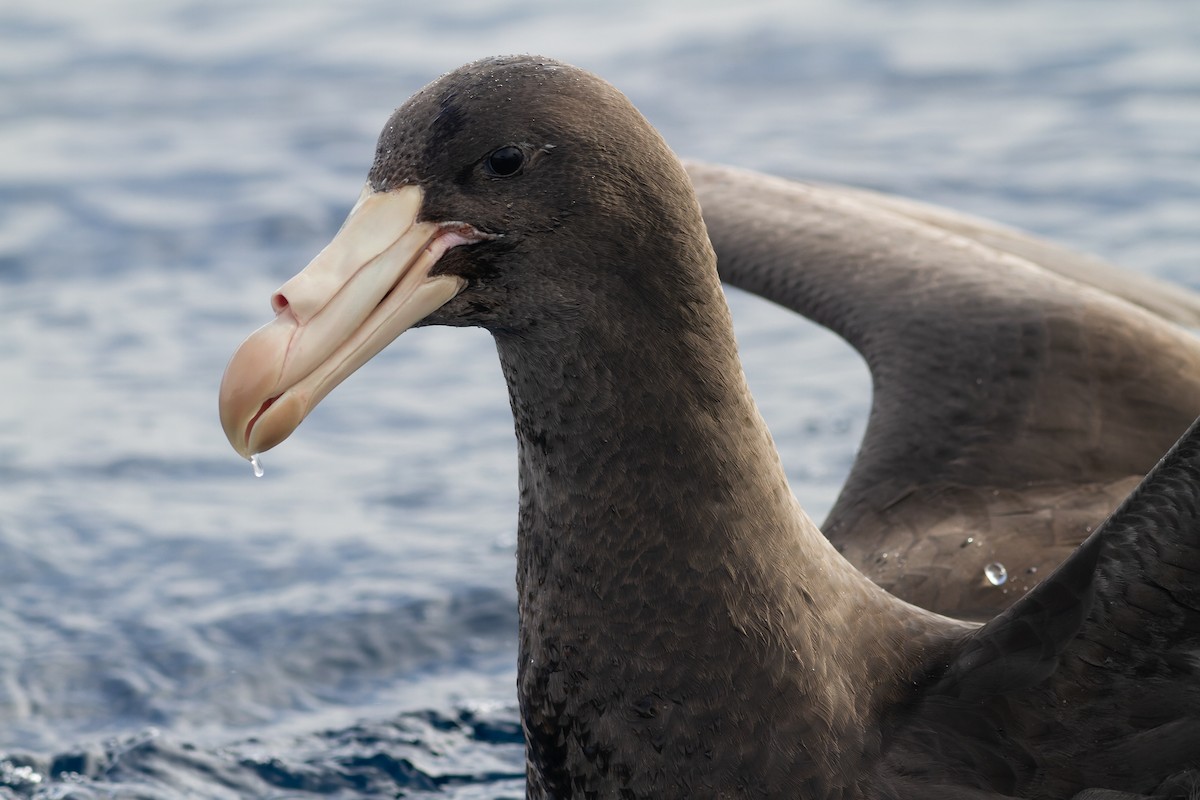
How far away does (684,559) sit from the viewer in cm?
326

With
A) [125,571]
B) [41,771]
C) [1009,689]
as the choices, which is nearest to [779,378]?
[125,571]

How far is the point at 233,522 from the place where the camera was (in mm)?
6750

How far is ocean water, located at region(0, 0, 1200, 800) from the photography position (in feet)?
18.5

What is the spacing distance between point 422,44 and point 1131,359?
21.9ft

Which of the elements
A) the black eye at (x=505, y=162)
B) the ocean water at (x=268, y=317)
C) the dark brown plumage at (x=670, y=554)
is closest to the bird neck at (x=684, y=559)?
the dark brown plumage at (x=670, y=554)

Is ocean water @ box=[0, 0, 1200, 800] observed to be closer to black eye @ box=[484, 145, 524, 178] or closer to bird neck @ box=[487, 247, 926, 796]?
bird neck @ box=[487, 247, 926, 796]

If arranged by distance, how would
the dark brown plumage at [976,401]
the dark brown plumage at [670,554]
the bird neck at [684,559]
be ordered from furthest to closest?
the dark brown plumage at [976,401] < the bird neck at [684,559] < the dark brown plumage at [670,554]

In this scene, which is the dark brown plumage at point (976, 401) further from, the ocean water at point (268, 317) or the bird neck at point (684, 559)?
the ocean water at point (268, 317)

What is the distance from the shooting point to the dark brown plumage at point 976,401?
4.38 meters

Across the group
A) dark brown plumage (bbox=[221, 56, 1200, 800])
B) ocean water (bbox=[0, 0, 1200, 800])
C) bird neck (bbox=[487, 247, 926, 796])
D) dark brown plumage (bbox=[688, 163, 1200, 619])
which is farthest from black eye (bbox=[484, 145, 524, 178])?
ocean water (bbox=[0, 0, 1200, 800])

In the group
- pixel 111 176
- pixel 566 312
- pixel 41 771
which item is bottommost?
pixel 41 771

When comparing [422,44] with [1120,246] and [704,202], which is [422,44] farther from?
[704,202]

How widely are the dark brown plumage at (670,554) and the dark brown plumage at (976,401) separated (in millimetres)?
852

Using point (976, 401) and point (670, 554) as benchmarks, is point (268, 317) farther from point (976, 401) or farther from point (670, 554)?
point (670, 554)
